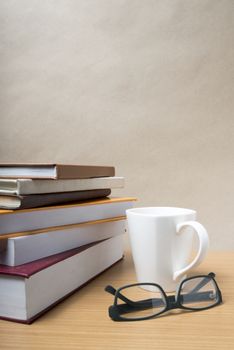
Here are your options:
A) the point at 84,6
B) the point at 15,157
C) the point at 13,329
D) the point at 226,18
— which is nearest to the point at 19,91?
the point at 15,157

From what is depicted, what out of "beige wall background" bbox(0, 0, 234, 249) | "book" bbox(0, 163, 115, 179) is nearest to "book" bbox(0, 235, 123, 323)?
"book" bbox(0, 163, 115, 179)

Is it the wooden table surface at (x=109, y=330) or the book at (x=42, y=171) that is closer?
the wooden table surface at (x=109, y=330)

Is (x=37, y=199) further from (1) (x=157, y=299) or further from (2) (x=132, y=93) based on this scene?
(2) (x=132, y=93)

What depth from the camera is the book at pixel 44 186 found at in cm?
44

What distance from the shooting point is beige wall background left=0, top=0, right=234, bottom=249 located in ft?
2.80

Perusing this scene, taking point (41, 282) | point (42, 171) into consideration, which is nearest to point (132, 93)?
point (42, 171)

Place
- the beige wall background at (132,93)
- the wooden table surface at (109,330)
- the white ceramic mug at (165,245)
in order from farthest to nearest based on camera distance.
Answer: the beige wall background at (132,93) < the white ceramic mug at (165,245) < the wooden table surface at (109,330)

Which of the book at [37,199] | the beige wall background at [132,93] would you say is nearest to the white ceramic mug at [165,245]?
the book at [37,199]

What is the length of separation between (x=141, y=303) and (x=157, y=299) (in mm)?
22

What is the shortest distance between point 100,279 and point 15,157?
1.64 feet

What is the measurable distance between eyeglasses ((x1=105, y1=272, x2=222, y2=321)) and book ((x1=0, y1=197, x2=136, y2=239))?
122 mm

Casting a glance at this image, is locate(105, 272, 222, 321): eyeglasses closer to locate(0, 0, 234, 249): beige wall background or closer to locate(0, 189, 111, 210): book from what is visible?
locate(0, 189, 111, 210): book

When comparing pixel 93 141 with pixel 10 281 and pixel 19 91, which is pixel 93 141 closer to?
pixel 19 91

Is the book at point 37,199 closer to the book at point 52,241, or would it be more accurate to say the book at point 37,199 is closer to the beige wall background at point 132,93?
the book at point 52,241
